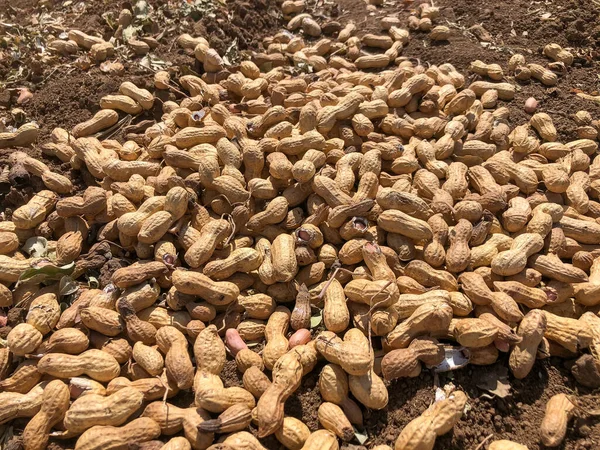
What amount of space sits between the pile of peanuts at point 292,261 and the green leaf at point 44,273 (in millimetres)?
38

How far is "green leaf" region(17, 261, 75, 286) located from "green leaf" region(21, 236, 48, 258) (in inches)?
10.1

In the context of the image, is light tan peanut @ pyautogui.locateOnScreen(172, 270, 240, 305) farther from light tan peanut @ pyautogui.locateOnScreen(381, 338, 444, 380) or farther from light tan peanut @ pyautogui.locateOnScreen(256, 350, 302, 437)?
light tan peanut @ pyautogui.locateOnScreen(381, 338, 444, 380)

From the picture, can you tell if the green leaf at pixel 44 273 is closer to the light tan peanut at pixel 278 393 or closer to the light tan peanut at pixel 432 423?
the light tan peanut at pixel 278 393

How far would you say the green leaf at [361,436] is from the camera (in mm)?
2858

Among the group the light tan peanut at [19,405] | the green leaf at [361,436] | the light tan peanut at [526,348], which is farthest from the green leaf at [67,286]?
the light tan peanut at [526,348]

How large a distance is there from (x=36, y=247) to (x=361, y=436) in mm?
3065

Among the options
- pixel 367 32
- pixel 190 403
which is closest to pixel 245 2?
pixel 367 32

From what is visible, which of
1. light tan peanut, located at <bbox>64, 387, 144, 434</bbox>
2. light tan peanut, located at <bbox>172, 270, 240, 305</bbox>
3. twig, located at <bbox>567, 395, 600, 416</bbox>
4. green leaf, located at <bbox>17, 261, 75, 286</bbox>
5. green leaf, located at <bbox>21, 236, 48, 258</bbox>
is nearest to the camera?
light tan peanut, located at <bbox>64, 387, 144, 434</bbox>

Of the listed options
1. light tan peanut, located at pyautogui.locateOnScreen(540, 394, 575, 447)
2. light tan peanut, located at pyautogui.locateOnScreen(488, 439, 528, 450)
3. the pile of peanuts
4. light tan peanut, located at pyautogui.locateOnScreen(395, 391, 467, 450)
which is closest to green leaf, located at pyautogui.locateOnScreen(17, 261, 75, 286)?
the pile of peanuts

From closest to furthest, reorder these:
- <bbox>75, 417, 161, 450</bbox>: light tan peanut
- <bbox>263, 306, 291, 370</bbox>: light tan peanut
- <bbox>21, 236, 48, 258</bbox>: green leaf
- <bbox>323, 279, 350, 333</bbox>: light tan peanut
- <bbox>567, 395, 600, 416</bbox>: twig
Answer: <bbox>75, 417, 161, 450</bbox>: light tan peanut → <bbox>567, 395, 600, 416</bbox>: twig → <bbox>263, 306, 291, 370</bbox>: light tan peanut → <bbox>323, 279, 350, 333</bbox>: light tan peanut → <bbox>21, 236, 48, 258</bbox>: green leaf

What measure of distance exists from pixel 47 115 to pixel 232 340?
11.7ft

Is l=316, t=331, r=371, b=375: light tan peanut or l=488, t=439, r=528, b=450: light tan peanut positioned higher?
l=316, t=331, r=371, b=375: light tan peanut

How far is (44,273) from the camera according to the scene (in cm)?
357

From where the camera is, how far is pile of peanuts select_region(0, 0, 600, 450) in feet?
9.57
